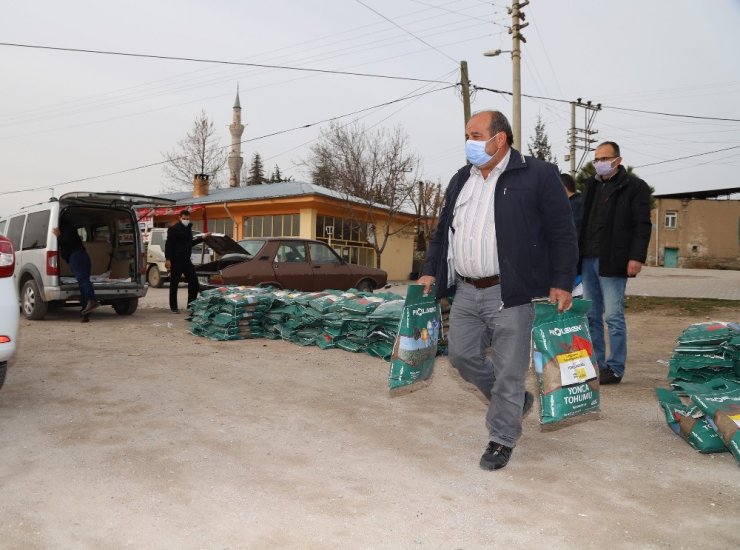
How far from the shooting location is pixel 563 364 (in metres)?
3.49

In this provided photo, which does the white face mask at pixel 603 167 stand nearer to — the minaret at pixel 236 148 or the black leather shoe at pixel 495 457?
the black leather shoe at pixel 495 457

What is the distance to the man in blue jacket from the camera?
138 inches

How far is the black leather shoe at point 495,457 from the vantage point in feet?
11.3

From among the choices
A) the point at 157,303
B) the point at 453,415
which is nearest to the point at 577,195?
the point at 453,415

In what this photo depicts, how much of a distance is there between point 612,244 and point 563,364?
2.54 metres

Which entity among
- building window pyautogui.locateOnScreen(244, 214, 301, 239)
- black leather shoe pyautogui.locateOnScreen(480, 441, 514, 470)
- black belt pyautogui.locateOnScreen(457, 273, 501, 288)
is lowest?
black leather shoe pyautogui.locateOnScreen(480, 441, 514, 470)

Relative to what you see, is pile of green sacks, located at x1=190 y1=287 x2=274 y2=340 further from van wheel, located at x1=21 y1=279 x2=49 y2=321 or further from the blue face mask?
the blue face mask

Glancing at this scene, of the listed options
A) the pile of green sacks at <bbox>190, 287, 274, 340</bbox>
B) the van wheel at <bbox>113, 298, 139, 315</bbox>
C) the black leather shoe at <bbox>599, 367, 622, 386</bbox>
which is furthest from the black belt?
the van wheel at <bbox>113, 298, 139, 315</bbox>

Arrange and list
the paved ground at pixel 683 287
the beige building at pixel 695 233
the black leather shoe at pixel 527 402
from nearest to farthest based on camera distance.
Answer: the black leather shoe at pixel 527 402 → the paved ground at pixel 683 287 → the beige building at pixel 695 233

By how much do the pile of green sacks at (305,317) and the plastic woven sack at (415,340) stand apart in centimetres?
291

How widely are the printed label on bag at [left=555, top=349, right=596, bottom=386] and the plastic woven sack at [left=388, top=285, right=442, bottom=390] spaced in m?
0.89

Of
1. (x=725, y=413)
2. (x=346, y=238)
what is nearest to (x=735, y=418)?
(x=725, y=413)

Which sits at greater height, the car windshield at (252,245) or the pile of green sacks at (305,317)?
the car windshield at (252,245)

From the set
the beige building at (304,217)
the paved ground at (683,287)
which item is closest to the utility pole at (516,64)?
the paved ground at (683,287)
